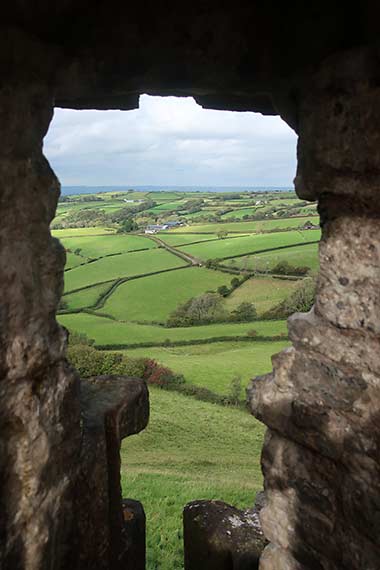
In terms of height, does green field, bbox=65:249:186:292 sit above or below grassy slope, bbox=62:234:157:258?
below

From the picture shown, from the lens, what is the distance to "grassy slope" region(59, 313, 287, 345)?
89.9ft

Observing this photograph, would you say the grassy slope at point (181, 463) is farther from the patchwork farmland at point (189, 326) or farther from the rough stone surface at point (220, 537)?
the rough stone surface at point (220, 537)

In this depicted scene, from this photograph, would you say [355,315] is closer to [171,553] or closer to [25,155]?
[25,155]

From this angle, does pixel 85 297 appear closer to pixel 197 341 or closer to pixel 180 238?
pixel 197 341

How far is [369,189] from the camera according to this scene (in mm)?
2371

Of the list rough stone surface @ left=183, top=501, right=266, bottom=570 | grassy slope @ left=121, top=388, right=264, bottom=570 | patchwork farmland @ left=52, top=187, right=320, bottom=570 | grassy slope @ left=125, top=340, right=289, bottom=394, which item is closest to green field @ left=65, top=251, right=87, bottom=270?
patchwork farmland @ left=52, top=187, right=320, bottom=570

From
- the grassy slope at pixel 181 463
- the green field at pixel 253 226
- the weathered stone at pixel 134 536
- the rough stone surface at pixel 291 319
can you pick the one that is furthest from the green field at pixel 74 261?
the rough stone surface at pixel 291 319

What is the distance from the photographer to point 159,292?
35.8m

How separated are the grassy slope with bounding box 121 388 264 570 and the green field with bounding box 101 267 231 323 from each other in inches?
523

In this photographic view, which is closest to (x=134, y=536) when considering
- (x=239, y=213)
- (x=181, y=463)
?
(x=181, y=463)

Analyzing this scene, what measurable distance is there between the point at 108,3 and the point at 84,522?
2.67m

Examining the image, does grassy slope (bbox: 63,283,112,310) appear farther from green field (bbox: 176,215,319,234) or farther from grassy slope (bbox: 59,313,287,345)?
green field (bbox: 176,215,319,234)

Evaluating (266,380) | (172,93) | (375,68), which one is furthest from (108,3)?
(266,380)

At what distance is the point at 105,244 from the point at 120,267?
9570 mm
